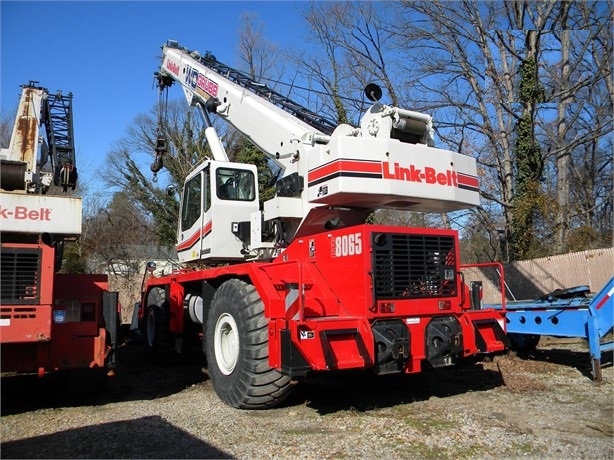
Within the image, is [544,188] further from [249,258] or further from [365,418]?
[365,418]

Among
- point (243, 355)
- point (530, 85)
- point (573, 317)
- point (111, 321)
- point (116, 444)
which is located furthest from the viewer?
point (530, 85)

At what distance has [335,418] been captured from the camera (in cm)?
604

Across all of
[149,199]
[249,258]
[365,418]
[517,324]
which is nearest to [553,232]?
[517,324]

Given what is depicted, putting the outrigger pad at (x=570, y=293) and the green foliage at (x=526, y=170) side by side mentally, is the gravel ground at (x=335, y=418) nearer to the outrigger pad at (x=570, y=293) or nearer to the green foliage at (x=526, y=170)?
the outrigger pad at (x=570, y=293)

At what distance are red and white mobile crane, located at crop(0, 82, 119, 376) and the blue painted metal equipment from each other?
5202 mm

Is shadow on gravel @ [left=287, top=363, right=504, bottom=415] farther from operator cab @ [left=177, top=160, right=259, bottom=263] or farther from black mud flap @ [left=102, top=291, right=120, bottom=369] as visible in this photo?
operator cab @ [left=177, top=160, right=259, bottom=263]

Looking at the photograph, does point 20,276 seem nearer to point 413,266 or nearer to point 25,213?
point 25,213

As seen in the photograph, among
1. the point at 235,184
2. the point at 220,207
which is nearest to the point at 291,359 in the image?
the point at 220,207

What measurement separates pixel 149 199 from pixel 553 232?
22741 millimetres

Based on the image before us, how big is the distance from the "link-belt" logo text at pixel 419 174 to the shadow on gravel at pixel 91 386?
4211 mm

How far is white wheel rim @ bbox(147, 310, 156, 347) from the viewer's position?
10.4 meters

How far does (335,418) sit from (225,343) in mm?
1828

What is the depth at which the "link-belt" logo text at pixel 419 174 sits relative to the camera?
6570 mm

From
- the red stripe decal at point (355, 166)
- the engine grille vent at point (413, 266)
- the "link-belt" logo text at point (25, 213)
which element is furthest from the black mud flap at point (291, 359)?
the "link-belt" logo text at point (25, 213)
